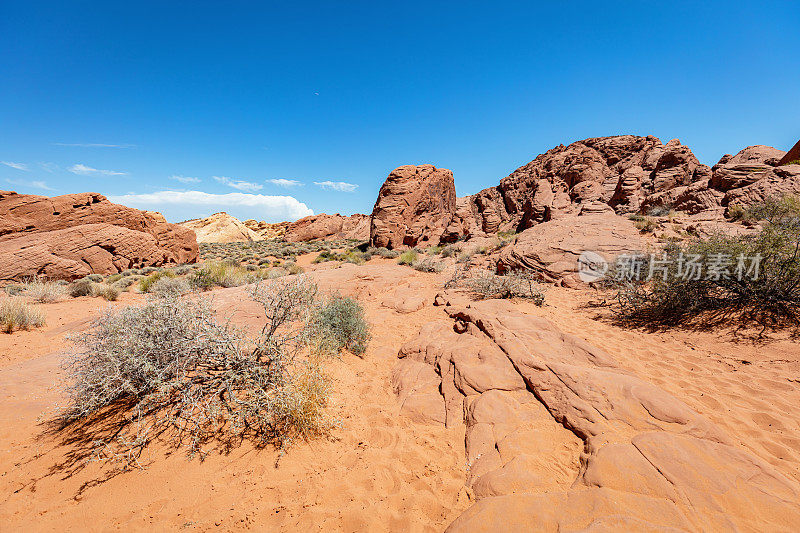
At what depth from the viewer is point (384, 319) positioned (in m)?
6.62

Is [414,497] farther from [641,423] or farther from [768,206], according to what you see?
[768,206]

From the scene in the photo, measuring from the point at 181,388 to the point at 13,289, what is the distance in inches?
477

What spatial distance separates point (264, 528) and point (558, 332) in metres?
4.35

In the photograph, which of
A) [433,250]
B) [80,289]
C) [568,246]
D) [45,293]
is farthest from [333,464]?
[433,250]

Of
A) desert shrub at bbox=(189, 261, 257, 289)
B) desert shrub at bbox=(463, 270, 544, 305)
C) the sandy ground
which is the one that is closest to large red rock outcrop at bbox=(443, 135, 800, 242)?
desert shrub at bbox=(463, 270, 544, 305)

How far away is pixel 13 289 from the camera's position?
9.23m

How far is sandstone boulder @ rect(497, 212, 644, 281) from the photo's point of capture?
888 cm

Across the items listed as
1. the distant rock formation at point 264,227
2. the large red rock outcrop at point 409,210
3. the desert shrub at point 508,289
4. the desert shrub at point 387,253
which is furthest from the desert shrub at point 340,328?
the distant rock formation at point 264,227

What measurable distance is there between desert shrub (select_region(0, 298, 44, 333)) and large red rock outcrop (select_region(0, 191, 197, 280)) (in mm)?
7033

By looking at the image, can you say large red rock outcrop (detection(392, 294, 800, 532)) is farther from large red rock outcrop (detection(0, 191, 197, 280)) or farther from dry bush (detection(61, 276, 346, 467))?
large red rock outcrop (detection(0, 191, 197, 280))

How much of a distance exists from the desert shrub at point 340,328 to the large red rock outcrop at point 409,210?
47.3ft

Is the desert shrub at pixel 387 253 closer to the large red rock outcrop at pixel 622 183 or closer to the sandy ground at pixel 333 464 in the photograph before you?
the large red rock outcrop at pixel 622 183

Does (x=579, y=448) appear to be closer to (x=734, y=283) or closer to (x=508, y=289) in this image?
(x=508, y=289)

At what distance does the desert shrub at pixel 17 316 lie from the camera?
233 inches
